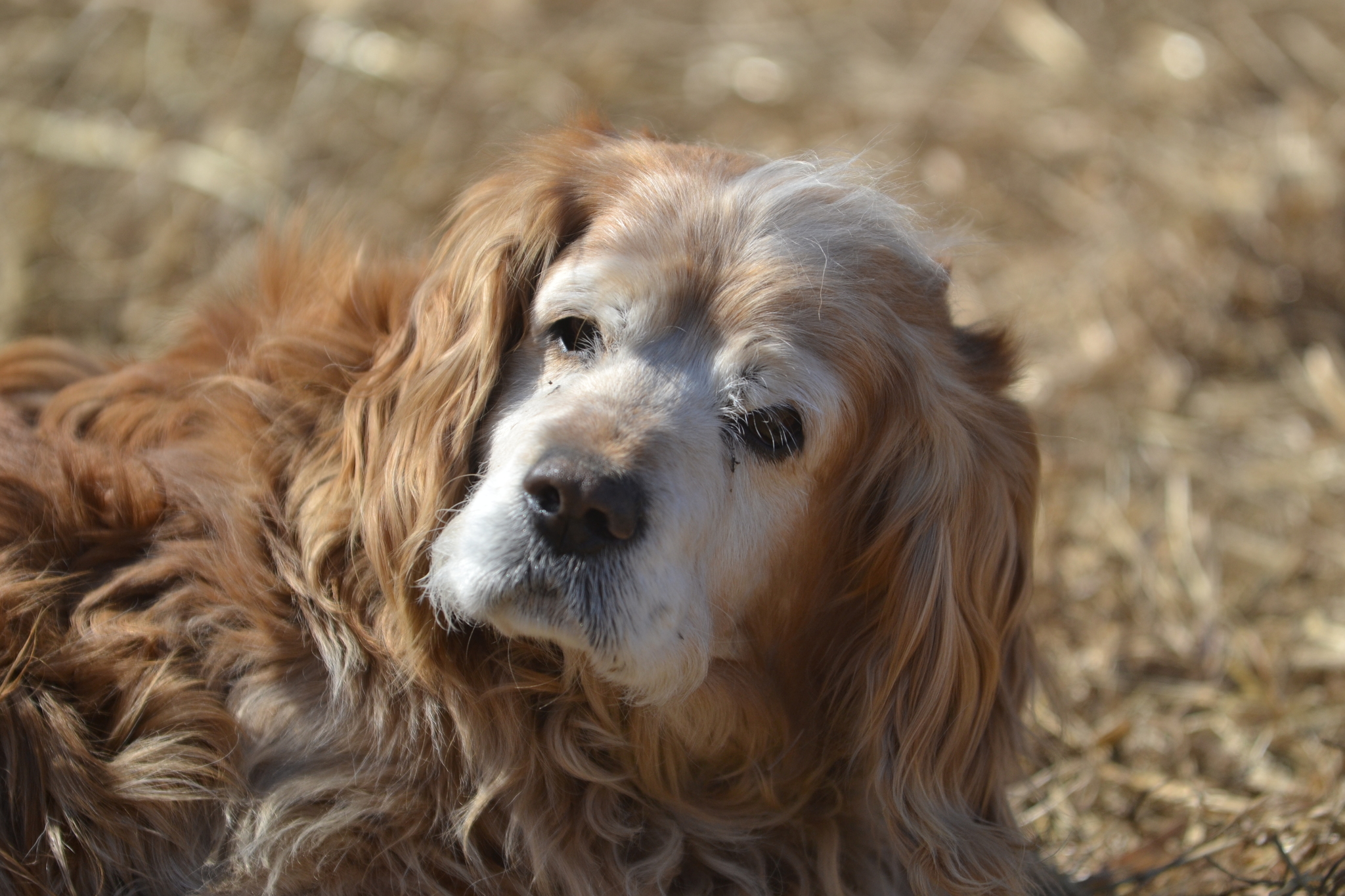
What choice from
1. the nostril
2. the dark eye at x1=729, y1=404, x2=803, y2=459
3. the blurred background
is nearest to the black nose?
the nostril

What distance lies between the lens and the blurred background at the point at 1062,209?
381 centimetres

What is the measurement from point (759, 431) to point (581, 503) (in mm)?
510

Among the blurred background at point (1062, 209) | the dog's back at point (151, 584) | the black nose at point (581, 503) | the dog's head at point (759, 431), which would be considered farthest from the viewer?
the blurred background at point (1062, 209)

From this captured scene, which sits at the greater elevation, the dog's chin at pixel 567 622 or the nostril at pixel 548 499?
the nostril at pixel 548 499

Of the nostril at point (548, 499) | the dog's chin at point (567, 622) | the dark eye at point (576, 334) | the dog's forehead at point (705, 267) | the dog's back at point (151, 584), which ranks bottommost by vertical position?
the dog's back at point (151, 584)

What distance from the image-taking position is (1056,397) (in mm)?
5059

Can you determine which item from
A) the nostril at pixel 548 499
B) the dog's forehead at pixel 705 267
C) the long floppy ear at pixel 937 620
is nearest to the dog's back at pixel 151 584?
the dog's forehead at pixel 705 267

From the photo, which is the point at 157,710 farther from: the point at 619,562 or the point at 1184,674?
the point at 1184,674

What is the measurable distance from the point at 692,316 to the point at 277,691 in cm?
123

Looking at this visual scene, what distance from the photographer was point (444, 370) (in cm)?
269

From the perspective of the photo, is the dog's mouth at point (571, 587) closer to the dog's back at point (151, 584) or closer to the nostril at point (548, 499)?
the nostril at point (548, 499)

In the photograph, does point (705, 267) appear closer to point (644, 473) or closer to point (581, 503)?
point (644, 473)

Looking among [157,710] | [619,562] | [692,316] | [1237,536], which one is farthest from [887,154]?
[157,710]

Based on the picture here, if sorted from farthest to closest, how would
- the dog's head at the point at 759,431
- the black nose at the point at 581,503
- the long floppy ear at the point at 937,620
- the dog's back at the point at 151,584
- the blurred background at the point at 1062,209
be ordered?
the blurred background at the point at 1062,209 → the long floppy ear at the point at 937,620 → the dog's head at the point at 759,431 → the dog's back at the point at 151,584 → the black nose at the point at 581,503
